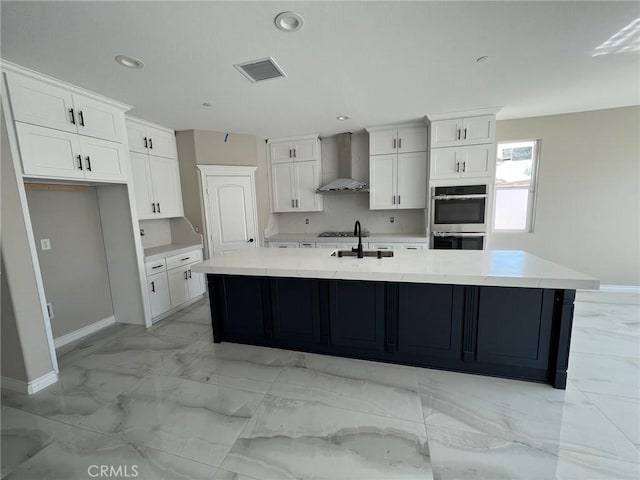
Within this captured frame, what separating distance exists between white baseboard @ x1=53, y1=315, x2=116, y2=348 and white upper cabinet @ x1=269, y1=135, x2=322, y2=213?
115 inches

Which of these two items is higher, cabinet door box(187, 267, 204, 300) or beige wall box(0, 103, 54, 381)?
beige wall box(0, 103, 54, 381)

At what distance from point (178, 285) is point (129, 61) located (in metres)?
2.63

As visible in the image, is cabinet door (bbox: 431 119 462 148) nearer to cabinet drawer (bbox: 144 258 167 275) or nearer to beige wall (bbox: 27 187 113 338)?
cabinet drawer (bbox: 144 258 167 275)

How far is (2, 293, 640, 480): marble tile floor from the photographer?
1.43m

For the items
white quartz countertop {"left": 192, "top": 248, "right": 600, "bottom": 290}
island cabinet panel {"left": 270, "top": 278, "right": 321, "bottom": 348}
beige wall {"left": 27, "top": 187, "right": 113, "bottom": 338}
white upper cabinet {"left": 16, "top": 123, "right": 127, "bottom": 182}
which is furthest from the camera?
beige wall {"left": 27, "top": 187, "right": 113, "bottom": 338}

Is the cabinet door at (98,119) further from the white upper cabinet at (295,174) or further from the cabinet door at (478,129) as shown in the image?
the cabinet door at (478,129)

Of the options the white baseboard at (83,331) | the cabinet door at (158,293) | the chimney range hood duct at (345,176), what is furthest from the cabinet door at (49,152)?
the chimney range hood duct at (345,176)

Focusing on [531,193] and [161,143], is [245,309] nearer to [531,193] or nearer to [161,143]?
[161,143]

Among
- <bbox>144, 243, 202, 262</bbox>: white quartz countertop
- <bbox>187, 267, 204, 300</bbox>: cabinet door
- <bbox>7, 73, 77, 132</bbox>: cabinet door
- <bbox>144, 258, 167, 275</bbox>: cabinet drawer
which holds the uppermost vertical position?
<bbox>7, 73, 77, 132</bbox>: cabinet door

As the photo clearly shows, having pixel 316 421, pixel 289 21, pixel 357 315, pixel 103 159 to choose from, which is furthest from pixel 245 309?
pixel 289 21

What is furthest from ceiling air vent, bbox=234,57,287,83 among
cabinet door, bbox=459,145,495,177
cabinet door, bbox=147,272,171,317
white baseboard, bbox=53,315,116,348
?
white baseboard, bbox=53,315,116,348

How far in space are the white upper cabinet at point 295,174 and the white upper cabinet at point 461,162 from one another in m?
1.89

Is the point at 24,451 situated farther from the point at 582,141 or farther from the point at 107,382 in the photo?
the point at 582,141

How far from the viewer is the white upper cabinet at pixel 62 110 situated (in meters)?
2.11
